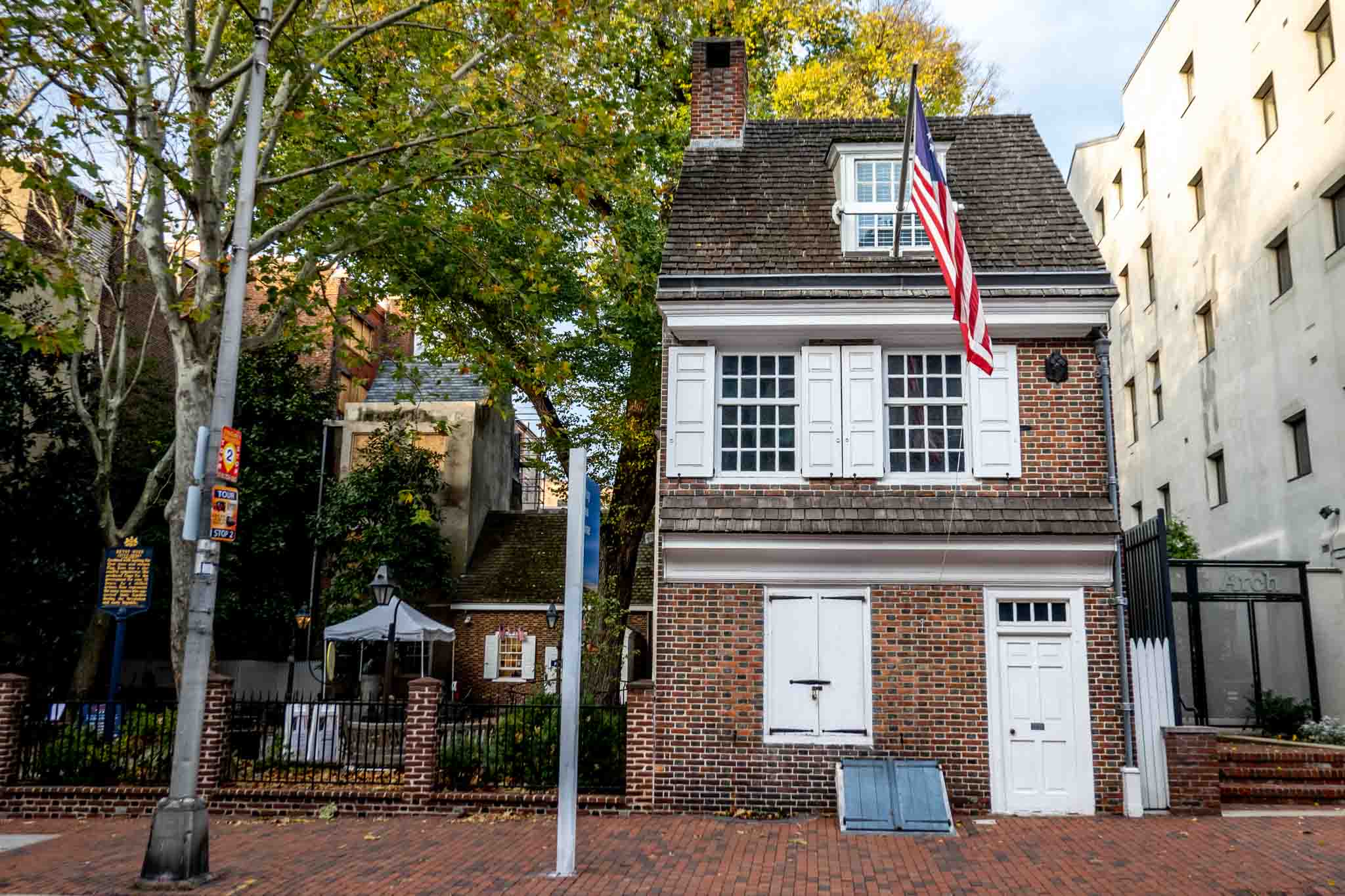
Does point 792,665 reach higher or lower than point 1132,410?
lower

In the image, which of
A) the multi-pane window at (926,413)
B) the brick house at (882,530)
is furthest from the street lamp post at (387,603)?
the multi-pane window at (926,413)

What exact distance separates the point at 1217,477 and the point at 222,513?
72.4 feet

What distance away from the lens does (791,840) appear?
34.1ft

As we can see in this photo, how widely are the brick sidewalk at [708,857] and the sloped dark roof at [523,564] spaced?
1499 centimetres

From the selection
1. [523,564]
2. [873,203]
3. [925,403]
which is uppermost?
[873,203]

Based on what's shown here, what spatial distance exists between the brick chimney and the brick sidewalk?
10469 millimetres

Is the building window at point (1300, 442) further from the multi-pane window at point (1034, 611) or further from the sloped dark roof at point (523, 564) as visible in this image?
the sloped dark roof at point (523, 564)

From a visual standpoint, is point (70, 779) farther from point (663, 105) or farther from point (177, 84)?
point (663, 105)

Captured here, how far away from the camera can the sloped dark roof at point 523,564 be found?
2698 centimetres

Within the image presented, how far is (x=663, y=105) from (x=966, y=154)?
723 cm

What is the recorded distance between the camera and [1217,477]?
23.3 metres

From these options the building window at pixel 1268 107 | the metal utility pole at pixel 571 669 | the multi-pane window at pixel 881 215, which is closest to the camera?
the metal utility pole at pixel 571 669

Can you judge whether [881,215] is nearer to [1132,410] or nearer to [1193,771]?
[1193,771]

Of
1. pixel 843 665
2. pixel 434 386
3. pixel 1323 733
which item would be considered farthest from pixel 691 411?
pixel 434 386
